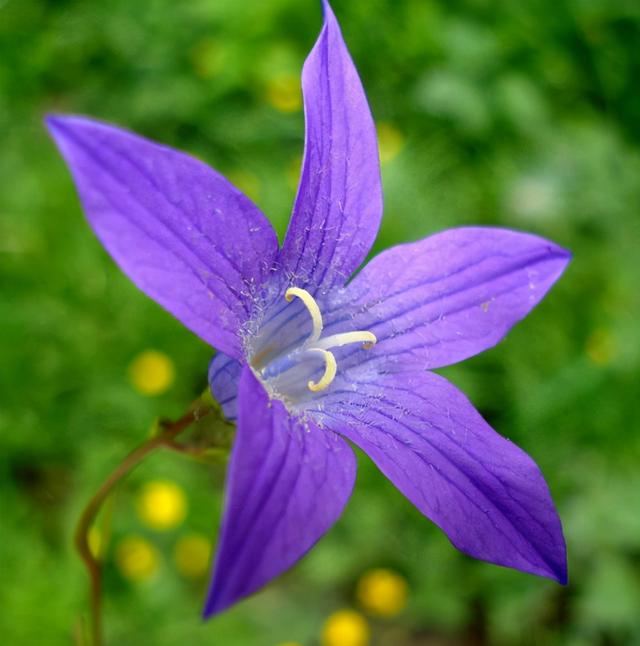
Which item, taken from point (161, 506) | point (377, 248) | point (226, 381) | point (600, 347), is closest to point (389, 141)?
point (377, 248)

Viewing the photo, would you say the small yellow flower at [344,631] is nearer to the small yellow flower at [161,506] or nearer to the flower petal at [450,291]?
the small yellow flower at [161,506]

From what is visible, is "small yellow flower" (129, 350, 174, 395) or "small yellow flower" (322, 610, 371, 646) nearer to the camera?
"small yellow flower" (322, 610, 371, 646)

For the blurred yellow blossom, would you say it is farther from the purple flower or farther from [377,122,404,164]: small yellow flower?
the purple flower

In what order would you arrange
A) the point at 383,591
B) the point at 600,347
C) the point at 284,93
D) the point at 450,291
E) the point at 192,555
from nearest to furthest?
the point at 450,291, the point at 192,555, the point at 383,591, the point at 600,347, the point at 284,93

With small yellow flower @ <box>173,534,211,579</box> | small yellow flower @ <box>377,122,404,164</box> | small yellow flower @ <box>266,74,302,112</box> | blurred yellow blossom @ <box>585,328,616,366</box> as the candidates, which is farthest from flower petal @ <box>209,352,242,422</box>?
small yellow flower @ <box>266,74,302,112</box>

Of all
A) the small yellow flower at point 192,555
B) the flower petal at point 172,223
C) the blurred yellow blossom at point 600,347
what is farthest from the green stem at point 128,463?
the blurred yellow blossom at point 600,347

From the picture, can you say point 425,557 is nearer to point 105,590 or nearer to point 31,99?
point 105,590

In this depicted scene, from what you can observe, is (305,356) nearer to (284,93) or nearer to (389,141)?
(389,141)
